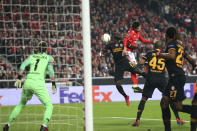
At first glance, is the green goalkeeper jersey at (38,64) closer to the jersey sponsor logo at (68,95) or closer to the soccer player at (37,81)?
the soccer player at (37,81)

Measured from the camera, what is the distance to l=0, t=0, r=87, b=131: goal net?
36.1 ft

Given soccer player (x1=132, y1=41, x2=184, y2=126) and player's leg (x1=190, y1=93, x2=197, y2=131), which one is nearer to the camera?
player's leg (x1=190, y1=93, x2=197, y2=131)

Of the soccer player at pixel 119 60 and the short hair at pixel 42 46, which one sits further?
the soccer player at pixel 119 60

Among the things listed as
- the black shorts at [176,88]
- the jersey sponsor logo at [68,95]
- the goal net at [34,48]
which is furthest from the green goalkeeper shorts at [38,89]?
the jersey sponsor logo at [68,95]

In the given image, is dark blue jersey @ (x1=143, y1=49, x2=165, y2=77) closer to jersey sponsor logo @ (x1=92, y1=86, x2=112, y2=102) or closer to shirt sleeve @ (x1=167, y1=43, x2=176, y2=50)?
shirt sleeve @ (x1=167, y1=43, x2=176, y2=50)

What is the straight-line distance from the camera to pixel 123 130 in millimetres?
10367

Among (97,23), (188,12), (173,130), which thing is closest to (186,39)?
(188,12)

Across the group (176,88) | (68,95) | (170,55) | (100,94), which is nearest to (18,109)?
(176,88)

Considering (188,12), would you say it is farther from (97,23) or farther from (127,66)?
(127,66)

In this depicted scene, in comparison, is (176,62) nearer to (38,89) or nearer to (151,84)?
(151,84)

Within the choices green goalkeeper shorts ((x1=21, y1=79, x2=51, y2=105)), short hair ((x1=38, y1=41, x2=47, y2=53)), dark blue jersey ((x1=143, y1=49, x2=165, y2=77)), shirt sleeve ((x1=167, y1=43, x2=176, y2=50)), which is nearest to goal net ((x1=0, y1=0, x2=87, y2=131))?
short hair ((x1=38, y1=41, x2=47, y2=53))

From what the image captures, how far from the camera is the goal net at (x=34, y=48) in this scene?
1100cm

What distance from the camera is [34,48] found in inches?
416

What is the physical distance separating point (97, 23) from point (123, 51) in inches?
702
